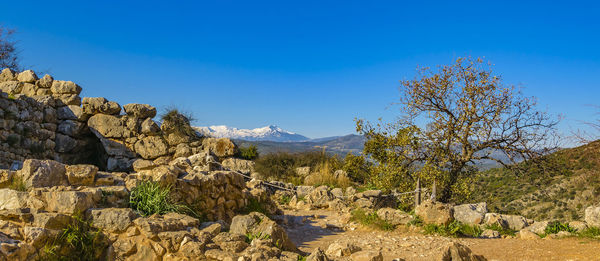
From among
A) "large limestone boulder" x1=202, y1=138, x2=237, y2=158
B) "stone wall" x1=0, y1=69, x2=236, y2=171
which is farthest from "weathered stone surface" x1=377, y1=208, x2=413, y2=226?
"large limestone boulder" x1=202, y1=138, x2=237, y2=158

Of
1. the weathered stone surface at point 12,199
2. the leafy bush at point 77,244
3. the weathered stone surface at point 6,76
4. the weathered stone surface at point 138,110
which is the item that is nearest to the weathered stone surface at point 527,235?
the leafy bush at point 77,244

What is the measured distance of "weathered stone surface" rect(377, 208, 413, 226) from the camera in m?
9.13

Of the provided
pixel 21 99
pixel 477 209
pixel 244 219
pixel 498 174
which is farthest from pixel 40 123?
pixel 498 174

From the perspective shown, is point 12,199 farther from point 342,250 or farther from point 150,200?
point 342,250

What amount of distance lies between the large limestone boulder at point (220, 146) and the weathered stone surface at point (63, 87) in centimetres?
560

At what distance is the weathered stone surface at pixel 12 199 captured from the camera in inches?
204

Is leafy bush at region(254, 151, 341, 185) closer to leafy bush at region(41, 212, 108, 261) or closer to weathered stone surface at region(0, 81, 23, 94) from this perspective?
weathered stone surface at region(0, 81, 23, 94)

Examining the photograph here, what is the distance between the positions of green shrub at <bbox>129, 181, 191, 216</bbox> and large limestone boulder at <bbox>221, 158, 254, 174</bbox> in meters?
9.90

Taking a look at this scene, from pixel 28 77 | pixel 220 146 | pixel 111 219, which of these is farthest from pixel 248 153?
pixel 111 219

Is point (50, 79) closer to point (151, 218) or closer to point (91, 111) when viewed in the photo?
point (91, 111)

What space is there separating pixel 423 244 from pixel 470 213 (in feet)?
9.51

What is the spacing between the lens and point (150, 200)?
623 cm

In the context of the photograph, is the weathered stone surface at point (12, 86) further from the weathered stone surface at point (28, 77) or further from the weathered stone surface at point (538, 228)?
the weathered stone surface at point (538, 228)

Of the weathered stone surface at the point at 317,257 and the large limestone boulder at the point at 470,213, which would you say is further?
the large limestone boulder at the point at 470,213
